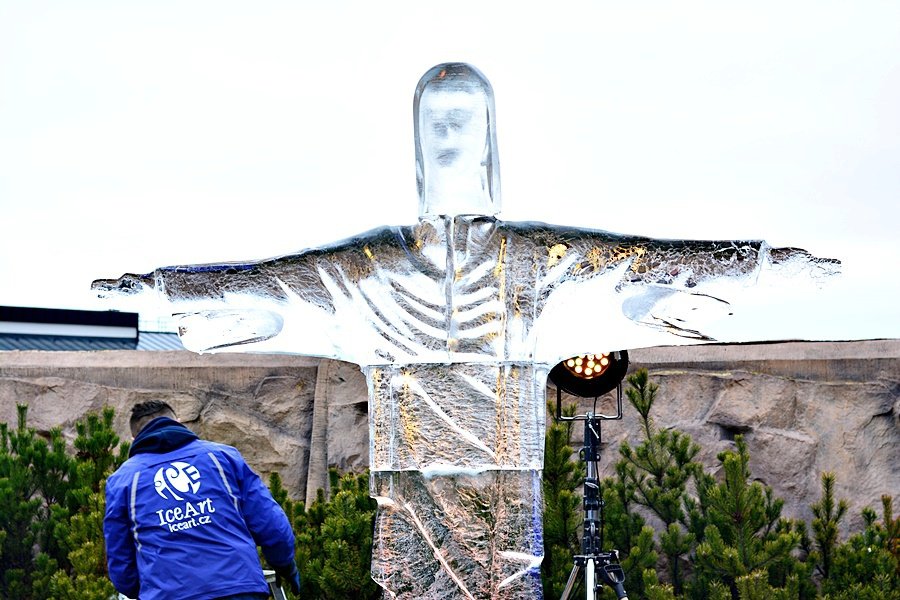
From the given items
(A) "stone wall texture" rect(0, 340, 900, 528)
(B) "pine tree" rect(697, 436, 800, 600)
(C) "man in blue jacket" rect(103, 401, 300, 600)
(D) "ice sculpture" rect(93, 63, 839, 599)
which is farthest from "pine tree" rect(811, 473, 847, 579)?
(C) "man in blue jacket" rect(103, 401, 300, 600)

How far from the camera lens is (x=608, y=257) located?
362cm

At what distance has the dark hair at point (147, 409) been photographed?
269 inches

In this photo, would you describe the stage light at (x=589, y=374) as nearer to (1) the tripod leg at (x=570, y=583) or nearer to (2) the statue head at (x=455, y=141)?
(1) the tripod leg at (x=570, y=583)

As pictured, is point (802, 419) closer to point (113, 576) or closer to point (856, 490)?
point (856, 490)

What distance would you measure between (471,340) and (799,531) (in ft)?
7.67

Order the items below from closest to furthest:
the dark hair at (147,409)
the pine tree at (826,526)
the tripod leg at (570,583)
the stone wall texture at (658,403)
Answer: the tripod leg at (570,583)
the pine tree at (826,526)
the stone wall texture at (658,403)
the dark hair at (147,409)

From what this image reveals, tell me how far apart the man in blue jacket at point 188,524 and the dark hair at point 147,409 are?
2658 millimetres

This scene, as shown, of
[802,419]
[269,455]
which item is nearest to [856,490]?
[802,419]

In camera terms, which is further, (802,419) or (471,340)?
(802,419)

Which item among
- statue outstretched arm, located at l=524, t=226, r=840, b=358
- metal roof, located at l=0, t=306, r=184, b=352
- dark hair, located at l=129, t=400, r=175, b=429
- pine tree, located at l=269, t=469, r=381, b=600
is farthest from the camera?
metal roof, located at l=0, t=306, r=184, b=352

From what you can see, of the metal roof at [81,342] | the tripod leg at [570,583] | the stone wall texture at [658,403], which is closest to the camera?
the tripod leg at [570,583]

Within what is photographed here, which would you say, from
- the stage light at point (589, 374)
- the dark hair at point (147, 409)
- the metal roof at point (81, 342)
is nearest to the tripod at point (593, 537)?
the stage light at point (589, 374)

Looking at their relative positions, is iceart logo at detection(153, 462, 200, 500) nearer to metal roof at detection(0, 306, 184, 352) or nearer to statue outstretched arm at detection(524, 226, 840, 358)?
statue outstretched arm at detection(524, 226, 840, 358)

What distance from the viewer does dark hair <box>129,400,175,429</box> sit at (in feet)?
22.4
